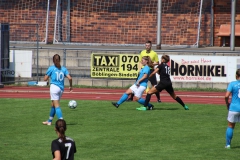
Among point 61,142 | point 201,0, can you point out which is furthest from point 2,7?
point 61,142

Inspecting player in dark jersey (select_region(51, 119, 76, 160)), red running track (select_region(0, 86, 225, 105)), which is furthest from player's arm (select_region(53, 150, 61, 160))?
red running track (select_region(0, 86, 225, 105))

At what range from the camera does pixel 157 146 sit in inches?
550

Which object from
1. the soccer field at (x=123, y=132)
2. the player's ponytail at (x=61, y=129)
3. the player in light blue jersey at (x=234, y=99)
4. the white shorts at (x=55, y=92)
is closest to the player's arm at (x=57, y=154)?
the player's ponytail at (x=61, y=129)

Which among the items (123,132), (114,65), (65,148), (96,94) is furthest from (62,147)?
(114,65)

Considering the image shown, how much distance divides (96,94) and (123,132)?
9977 millimetres

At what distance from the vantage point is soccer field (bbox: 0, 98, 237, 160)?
43.1 feet

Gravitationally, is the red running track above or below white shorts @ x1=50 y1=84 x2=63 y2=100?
below

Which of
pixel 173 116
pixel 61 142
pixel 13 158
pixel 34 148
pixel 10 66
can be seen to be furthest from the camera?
pixel 10 66

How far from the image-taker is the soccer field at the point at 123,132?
1314cm

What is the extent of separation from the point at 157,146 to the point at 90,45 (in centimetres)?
2078

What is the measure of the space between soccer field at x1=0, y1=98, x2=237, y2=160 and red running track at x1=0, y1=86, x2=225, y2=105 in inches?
88.3

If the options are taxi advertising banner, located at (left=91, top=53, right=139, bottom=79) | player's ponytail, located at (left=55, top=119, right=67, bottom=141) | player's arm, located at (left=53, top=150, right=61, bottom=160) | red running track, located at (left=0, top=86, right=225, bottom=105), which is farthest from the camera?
taxi advertising banner, located at (left=91, top=53, right=139, bottom=79)

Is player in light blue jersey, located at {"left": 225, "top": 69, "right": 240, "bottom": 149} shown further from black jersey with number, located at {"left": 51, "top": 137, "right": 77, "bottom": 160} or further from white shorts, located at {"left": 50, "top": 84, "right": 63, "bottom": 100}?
black jersey with number, located at {"left": 51, "top": 137, "right": 77, "bottom": 160}

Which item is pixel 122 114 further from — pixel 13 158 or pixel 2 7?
pixel 2 7
